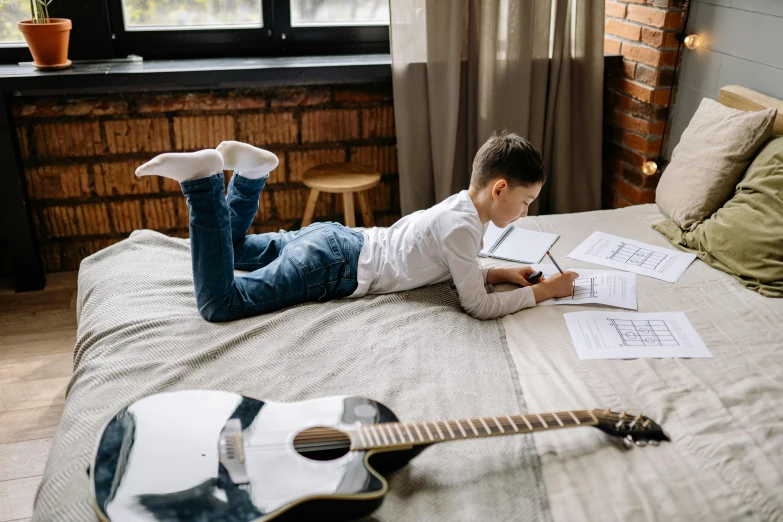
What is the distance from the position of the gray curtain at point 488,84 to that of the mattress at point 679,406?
1000 mm

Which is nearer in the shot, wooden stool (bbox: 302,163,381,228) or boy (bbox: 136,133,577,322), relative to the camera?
boy (bbox: 136,133,577,322)

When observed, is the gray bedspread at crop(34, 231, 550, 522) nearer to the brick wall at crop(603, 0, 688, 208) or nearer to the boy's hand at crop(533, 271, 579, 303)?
the boy's hand at crop(533, 271, 579, 303)

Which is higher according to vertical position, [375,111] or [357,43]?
[357,43]

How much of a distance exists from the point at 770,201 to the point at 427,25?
1327 millimetres

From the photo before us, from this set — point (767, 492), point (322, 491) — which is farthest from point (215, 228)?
point (767, 492)

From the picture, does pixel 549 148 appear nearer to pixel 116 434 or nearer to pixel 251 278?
pixel 251 278

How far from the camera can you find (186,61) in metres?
2.73

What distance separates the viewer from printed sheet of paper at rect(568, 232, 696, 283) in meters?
1.98

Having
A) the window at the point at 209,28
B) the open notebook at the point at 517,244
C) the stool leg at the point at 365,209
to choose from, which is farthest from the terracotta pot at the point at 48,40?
the open notebook at the point at 517,244

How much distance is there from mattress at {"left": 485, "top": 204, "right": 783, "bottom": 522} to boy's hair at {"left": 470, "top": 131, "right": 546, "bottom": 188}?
1.12 feet

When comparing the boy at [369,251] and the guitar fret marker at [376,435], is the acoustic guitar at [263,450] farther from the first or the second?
the boy at [369,251]

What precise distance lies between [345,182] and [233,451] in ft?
5.09

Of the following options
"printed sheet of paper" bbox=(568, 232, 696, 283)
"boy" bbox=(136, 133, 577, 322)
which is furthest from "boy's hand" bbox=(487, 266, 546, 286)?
"printed sheet of paper" bbox=(568, 232, 696, 283)

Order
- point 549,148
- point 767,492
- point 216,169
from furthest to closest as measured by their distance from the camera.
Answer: point 549,148, point 216,169, point 767,492
